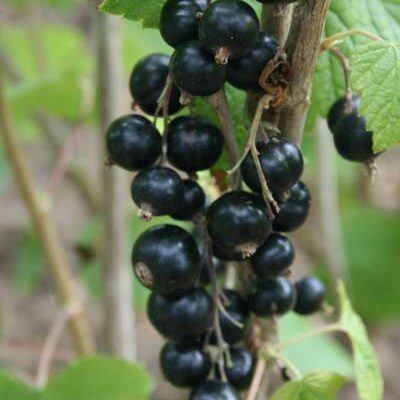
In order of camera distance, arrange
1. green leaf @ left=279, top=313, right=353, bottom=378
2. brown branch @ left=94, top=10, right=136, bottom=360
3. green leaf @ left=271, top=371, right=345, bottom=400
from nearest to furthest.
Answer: green leaf @ left=271, top=371, right=345, bottom=400
brown branch @ left=94, top=10, right=136, bottom=360
green leaf @ left=279, top=313, right=353, bottom=378

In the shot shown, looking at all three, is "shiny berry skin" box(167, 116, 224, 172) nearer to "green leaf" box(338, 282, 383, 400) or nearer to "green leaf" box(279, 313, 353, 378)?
"green leaf" box(338, 282, 383, 400)

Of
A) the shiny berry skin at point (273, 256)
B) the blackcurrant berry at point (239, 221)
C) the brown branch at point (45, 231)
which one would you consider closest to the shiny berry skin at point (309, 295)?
the shiny berry skin at point (273, 256)

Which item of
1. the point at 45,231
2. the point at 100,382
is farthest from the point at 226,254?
the point at 45,231

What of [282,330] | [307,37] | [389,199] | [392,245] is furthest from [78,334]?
[389,199]

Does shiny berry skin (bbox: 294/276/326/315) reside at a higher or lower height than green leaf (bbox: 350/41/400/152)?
lower

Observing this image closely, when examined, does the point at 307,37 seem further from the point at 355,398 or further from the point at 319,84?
the point at 355,398

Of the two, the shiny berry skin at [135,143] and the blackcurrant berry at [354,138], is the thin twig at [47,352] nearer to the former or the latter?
the shiny berry skin at [135,143]

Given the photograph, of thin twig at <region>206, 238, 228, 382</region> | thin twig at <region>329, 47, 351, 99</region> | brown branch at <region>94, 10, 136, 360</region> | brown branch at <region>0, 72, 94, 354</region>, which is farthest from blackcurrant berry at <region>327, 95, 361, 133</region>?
brown branch at <region>0, 72, 94, 354</region>
